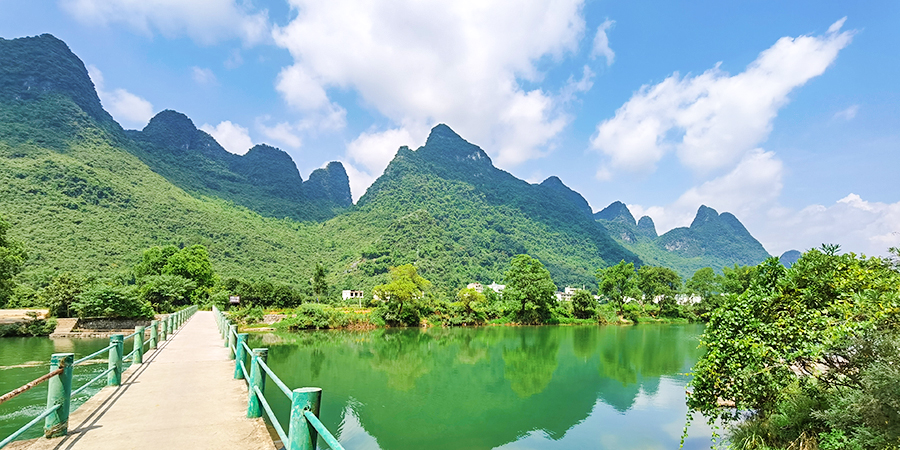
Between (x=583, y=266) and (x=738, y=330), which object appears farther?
(x=583, y=266)

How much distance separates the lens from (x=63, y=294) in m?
24.0

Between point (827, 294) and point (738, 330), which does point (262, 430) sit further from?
point (827, 294)

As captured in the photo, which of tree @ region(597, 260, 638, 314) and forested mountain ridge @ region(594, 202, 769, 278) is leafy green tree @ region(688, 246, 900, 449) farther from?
forested mountain ridge @ region(594, 202, 769, 278)

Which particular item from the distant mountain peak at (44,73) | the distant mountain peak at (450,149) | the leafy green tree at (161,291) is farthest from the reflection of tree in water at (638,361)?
the distant mountain peak at (450,149)

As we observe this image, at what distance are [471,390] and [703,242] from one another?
202 m

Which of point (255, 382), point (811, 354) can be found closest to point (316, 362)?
point (255, 382)

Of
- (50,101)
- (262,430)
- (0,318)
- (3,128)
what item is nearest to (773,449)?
(262,430)

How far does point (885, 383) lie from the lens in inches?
192

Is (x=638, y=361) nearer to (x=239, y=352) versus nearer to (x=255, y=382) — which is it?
(x=239, y=352)

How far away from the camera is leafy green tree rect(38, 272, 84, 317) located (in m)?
24.0

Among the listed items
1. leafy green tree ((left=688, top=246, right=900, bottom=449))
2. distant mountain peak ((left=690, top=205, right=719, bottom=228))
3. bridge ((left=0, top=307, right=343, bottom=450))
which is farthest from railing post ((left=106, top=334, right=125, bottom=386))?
distant mountain peak ((left=690, top=205, right=719, bottom=228))

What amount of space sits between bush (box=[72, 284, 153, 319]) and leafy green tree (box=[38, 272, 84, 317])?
101 centimetres

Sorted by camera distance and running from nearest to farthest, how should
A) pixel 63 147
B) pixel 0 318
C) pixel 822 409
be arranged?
pixel 822 409 → pixel 0 318 → pixel 63 147

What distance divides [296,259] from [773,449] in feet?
254
